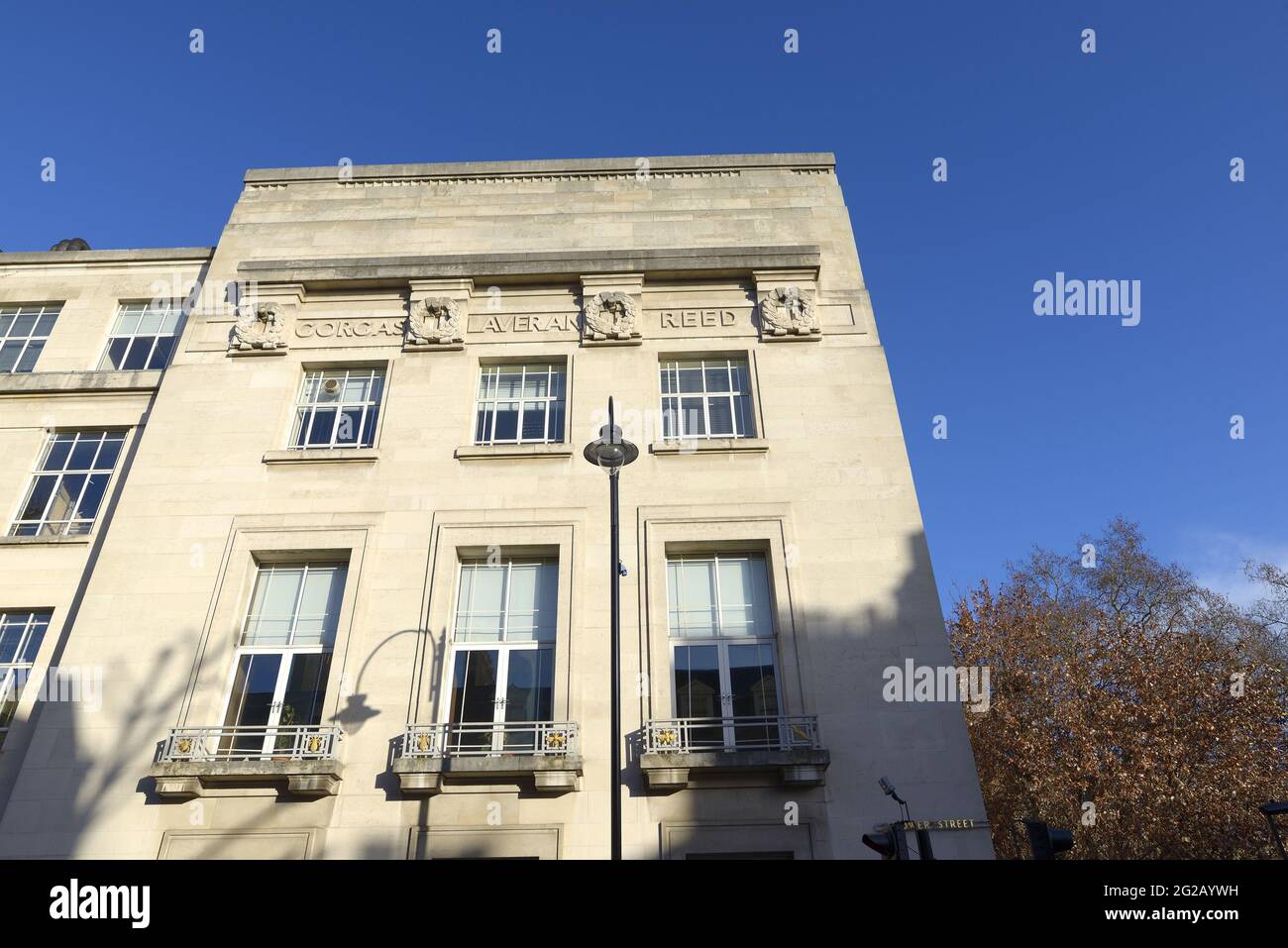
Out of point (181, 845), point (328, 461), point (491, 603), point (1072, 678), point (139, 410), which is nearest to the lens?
point (181, 845)

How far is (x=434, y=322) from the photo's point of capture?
1723 cm

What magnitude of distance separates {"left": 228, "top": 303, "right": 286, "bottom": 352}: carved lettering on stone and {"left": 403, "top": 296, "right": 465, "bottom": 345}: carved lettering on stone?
276cm

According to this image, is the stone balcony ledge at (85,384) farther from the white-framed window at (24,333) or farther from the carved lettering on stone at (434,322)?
the carved lettering on stone at (434,322)

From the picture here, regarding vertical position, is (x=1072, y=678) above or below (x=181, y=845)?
above

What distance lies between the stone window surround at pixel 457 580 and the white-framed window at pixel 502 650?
0.64ft

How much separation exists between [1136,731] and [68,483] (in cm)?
2899

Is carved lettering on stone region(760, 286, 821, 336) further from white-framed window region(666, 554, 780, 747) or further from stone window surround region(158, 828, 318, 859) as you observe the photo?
stone window surround region(158, 828, 318, 859)

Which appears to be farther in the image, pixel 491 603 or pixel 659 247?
pixel 659 247

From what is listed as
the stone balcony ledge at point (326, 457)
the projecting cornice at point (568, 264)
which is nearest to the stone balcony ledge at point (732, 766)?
the stone balcony ledge at point (326, 457)
